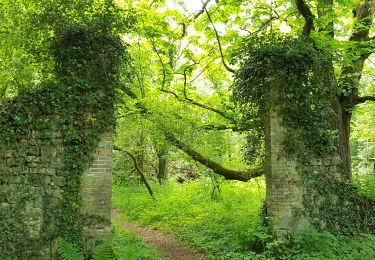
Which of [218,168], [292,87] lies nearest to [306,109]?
[292,87]

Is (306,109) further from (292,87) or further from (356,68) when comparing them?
(356,68)

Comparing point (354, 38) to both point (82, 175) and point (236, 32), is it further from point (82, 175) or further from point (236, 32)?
point (82, 175)

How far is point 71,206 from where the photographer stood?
5.80 m

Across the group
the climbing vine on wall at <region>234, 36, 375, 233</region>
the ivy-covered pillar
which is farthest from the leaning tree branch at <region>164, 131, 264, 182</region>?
the ivy-covered pillar

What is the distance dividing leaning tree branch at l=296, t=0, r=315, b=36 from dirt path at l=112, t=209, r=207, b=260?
18.5ft

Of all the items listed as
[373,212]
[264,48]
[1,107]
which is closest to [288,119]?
[264,48]

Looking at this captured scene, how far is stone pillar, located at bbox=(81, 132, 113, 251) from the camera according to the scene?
19.5 ft

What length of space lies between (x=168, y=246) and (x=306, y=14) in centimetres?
627

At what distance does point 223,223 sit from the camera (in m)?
9.46

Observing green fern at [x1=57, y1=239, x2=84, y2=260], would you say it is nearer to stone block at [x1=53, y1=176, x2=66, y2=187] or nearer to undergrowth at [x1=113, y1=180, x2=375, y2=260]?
stone block at [x1=53, y1=176, x2=66, y2=187]

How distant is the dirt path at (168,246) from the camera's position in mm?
7504

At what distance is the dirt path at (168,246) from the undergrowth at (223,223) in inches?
9.3

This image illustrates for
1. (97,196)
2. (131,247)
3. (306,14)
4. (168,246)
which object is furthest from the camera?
(168,246)

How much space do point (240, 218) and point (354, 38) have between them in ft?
18.9
